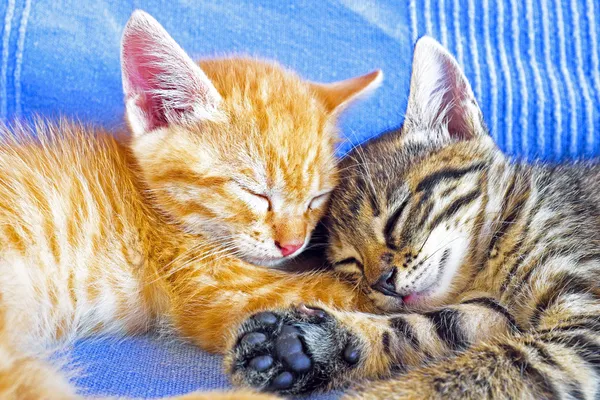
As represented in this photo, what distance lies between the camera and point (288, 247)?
124 cm

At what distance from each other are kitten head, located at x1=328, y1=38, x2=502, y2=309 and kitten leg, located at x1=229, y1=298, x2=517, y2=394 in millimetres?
76

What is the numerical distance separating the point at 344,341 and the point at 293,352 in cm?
12

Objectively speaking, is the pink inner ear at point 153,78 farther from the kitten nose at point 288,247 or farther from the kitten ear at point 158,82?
the kitten nose at point 288,247

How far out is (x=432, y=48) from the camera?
4.21ft

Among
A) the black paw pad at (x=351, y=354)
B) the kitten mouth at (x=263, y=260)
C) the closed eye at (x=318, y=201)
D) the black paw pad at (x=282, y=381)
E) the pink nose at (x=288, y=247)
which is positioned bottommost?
the black paw pad at (x=351, y=354)

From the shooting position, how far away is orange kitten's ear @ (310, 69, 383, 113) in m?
1.39

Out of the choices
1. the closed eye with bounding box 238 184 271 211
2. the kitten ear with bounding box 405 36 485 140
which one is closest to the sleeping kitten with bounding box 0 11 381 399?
the closed eye with bounding box 238 184 271 211

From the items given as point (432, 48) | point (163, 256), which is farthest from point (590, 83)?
point (163, 256)

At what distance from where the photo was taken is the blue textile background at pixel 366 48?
6.06ft

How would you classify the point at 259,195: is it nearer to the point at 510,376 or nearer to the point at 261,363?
the point at 261,363

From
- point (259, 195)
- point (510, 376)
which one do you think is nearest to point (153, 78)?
point (259, 195)

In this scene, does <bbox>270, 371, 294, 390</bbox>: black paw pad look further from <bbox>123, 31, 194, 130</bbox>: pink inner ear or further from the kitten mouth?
<bbox>123, 31, 194, 130</bbox>: pink inner ear

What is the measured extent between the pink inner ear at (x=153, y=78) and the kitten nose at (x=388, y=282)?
0.53m

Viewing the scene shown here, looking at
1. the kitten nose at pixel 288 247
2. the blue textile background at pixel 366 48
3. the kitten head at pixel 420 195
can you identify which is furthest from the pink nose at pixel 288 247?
the blue textile background at pixel 366 48
